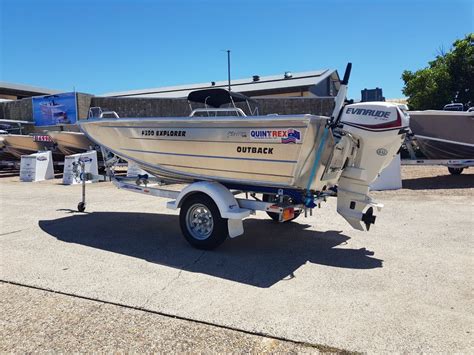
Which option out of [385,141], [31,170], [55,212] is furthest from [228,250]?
[31,170]

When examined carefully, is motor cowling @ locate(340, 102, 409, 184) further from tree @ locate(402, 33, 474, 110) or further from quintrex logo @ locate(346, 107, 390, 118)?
tree @ locate(402, 33, 474, 110)

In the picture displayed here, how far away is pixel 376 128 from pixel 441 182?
791 cm

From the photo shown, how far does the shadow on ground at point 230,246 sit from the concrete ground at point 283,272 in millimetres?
17

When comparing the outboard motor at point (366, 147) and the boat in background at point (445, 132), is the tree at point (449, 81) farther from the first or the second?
the outboard motor at point (366, 147)

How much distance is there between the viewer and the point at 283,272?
4.75 meters

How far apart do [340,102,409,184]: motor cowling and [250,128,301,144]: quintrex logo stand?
0.85m

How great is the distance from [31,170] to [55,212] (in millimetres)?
7104

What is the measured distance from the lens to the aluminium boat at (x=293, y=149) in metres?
4.95

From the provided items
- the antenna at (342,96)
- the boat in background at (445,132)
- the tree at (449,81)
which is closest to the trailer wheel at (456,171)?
the boat in background at (445,132)

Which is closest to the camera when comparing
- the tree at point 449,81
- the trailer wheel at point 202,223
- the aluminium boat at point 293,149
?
the aluminium boat at point 293,149

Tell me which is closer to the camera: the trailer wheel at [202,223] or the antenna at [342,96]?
the antenna at [342,96]

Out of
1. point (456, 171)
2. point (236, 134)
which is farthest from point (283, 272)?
point (456, 171)

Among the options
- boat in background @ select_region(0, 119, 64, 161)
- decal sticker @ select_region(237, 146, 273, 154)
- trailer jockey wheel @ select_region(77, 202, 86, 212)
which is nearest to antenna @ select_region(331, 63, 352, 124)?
decal sticker @ select_region(237, 146, 273, 154)

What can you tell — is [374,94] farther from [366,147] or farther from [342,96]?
[366,147]
